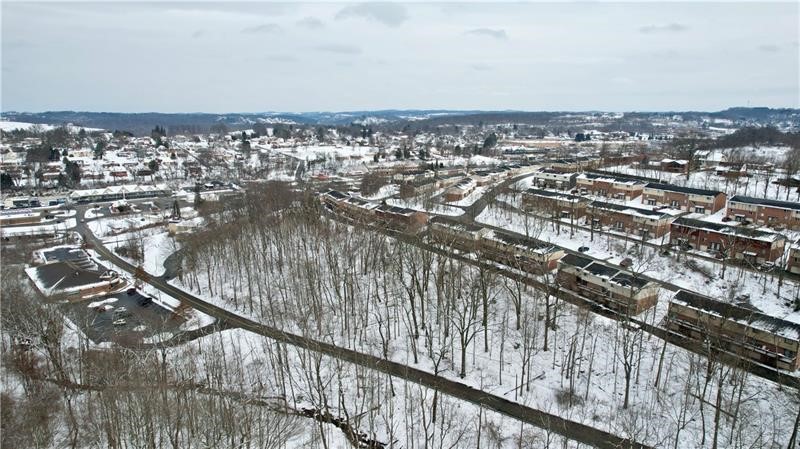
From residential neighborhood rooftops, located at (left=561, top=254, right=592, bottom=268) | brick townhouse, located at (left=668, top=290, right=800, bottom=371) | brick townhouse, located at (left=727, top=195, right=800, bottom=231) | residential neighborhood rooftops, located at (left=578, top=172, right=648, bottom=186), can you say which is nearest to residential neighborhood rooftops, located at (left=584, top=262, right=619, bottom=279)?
residential neighborhood rooftops, located at (left=561, top=254, right=592, bottom=268)

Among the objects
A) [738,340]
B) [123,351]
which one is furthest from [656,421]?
[123,351]

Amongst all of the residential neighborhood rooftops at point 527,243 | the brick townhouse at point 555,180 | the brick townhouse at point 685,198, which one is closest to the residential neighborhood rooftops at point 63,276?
the residential neighborhood rooftops at point 527,243

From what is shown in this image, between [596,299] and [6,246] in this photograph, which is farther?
[6,246]

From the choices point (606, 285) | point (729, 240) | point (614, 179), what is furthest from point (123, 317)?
point (614, 179)

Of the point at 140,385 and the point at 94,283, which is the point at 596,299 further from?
the point at 94,283

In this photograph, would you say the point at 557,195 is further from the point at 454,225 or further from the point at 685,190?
the point at 454,225

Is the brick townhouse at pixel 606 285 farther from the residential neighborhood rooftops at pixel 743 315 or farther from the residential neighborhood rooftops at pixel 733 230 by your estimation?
the residential neighborhood rooftops at pixel 733 230
